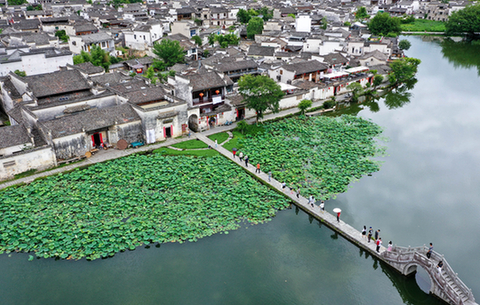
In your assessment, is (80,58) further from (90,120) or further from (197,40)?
(90,120)

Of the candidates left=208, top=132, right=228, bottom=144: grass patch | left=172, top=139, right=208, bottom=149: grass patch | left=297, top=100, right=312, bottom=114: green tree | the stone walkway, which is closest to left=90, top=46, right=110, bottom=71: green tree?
left=208, top=132, right=228, bottom=144: grass patch

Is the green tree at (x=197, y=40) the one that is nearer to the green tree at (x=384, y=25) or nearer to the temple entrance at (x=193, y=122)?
the temple entrance at (x=193, y=122)

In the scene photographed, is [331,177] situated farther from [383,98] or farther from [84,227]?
[383,98]

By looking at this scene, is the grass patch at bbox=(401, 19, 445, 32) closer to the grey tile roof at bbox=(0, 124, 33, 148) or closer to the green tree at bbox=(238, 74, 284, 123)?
the green tree at bbox=(238, 74, 284, 123)

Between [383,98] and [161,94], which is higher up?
[161,94]

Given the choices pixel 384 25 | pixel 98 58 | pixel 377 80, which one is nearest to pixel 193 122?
pixel 98 58

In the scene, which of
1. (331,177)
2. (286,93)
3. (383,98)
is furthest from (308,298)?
(383,98)

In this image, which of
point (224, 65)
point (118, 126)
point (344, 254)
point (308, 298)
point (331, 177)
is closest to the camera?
point (308, 298)
